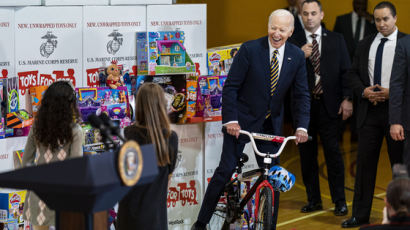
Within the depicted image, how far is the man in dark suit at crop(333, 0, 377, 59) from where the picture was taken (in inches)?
391

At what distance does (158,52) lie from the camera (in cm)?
560

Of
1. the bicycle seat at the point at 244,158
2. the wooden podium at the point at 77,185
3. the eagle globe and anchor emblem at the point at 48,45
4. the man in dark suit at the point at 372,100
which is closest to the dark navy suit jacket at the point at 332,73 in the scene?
the man in dark suit at the point at 372,100

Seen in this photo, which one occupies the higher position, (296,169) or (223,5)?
(223,5)

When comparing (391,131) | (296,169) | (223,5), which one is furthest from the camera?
(223,5)

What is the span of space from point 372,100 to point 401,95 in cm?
40

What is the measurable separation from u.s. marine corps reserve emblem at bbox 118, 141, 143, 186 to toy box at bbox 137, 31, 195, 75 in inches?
101

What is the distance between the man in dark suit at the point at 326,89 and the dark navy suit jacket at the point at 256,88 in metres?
1.18

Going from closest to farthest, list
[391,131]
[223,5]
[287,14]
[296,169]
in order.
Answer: [287,14] → [391,131] → [296,169] → [223,5]

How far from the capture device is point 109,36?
5422 mm

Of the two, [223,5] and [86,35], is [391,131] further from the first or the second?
[223,5]

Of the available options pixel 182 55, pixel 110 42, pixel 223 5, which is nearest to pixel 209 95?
pixel 182 55

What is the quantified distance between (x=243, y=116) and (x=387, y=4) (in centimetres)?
163

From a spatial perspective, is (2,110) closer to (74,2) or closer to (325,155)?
(74,2)

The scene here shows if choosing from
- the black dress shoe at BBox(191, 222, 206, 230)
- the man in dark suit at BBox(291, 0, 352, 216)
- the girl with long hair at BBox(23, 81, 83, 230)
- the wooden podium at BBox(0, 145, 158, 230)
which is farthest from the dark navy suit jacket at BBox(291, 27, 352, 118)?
the wooden podium at BBox(0, 145, 158, 230)
